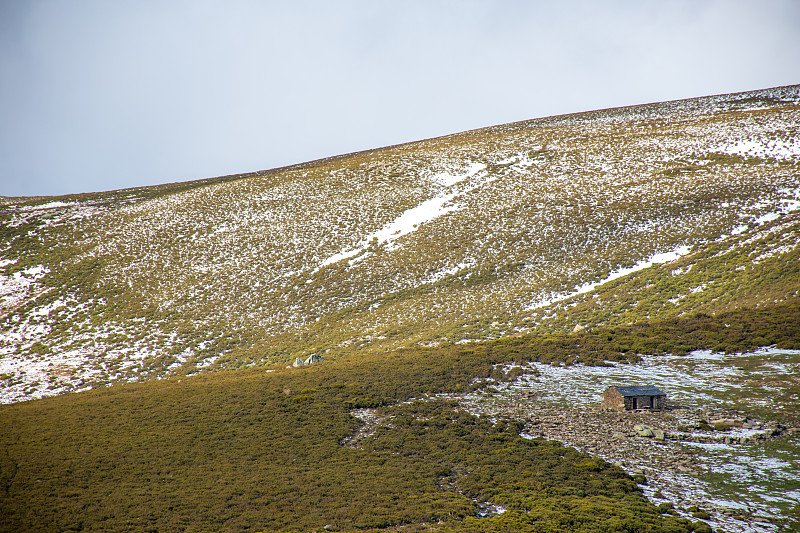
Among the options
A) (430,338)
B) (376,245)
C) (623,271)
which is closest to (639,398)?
(430,338)

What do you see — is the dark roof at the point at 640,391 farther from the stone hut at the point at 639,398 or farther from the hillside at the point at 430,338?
the hillside at the point at 430,338

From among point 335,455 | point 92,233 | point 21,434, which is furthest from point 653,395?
point 92,233

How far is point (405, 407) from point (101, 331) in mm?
32284

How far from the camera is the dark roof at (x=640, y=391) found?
21688 mm

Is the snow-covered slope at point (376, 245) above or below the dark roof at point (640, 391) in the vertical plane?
above

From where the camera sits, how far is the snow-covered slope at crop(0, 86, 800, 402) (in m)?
40.1

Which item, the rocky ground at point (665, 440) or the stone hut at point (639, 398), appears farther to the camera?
the stone hut at point (639, 398)

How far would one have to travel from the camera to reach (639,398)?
21953 mm

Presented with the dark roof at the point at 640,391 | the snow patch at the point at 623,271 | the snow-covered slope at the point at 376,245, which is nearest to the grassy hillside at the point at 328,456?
the dark roof at the point at 640,391

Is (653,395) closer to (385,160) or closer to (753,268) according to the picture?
(753,268)

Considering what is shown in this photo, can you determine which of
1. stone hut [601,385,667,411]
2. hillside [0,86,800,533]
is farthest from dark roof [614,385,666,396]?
hillside [0,86,800,533]

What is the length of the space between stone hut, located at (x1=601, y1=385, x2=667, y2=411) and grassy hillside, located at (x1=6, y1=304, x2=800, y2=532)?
495 centimetres

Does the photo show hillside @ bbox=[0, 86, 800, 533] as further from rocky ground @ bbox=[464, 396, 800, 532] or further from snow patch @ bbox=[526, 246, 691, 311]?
snow patch @ bbox=[526, 246, 691, 311]

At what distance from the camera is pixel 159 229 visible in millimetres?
60312
